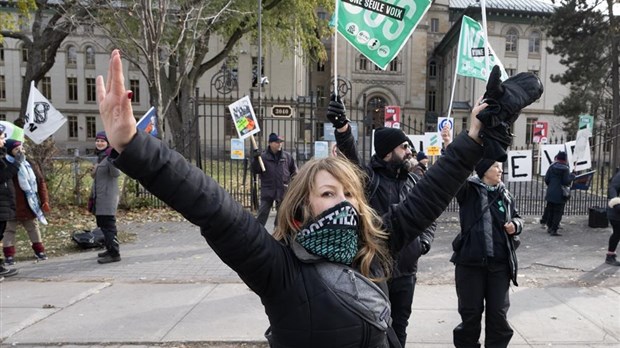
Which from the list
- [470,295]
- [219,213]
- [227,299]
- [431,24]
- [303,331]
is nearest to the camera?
[219,213]

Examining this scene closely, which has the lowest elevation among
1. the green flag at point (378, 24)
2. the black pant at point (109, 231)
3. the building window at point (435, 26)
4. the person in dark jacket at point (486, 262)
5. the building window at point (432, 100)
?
the black pant at point (109, 231)

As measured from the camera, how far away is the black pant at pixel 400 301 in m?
3.65

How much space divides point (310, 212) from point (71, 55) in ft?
174

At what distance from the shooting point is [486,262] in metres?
3.78

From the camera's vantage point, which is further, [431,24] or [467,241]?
[431,24]

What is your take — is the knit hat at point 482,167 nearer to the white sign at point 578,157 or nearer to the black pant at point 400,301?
the black pant at point 400,301

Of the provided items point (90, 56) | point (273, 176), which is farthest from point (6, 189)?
point (90, 56)

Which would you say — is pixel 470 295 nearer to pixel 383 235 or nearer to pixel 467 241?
pixel 467 241

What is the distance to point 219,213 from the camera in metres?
→ 1.51

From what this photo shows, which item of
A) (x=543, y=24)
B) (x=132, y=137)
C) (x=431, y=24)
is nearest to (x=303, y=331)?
(x=132, y=137)

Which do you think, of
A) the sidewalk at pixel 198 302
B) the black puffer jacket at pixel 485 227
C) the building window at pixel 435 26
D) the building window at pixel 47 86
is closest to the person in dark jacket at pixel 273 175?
the sidewalk at pixel 198 302

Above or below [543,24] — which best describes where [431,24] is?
above

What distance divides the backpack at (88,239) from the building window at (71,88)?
4542cm

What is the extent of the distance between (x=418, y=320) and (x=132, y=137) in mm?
4160
